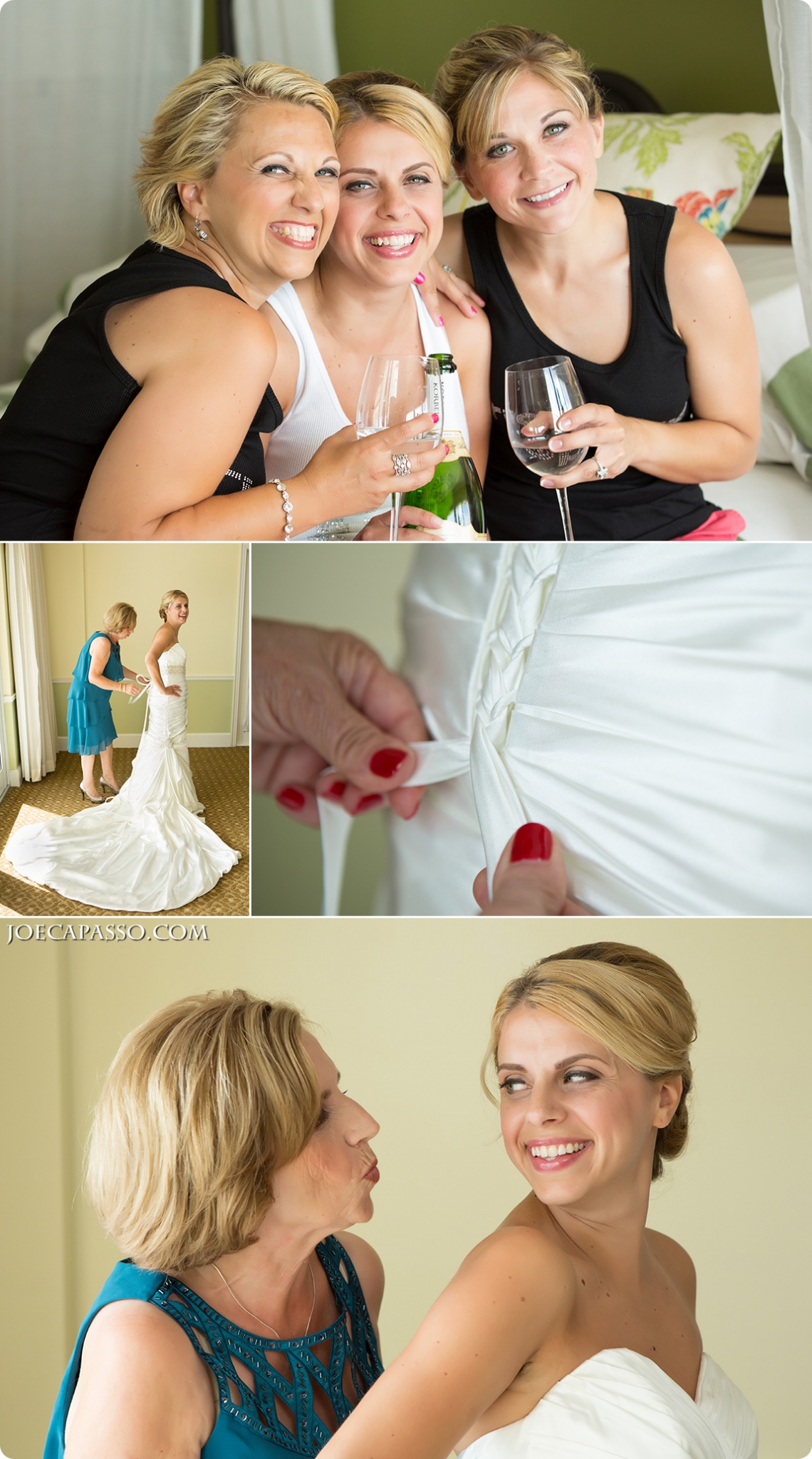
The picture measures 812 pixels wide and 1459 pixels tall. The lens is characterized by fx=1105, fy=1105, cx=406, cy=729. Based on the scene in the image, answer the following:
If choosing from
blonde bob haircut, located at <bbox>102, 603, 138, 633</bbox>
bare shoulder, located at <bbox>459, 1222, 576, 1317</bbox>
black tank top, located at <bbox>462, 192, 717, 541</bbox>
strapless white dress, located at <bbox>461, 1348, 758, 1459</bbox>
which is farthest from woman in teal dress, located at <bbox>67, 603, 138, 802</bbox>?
black tank top, located at <bbox>462, 192, 717, 541</bbox>

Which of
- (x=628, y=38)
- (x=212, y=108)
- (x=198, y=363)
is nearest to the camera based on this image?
(x=198, y=363)

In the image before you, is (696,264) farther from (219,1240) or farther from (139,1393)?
(139,1393)

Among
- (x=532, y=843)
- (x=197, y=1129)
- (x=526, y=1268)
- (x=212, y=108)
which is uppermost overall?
(x=212, y=108)

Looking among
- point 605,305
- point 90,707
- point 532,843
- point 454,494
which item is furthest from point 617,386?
point 90,707

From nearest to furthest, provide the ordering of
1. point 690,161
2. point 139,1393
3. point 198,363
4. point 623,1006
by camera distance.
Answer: point 139,1393
point 623,1006
point 198,363
point 690,161

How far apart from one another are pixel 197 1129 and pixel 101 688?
383mm

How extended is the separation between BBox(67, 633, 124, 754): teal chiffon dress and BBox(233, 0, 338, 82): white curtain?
1642 mm

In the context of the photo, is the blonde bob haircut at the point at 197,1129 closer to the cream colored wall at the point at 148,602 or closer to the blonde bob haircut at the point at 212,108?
the cream colored wall at the point at 148,602

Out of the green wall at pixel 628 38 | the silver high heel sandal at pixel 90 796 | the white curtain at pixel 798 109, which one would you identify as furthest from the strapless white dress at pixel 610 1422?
the green wall at pixel 628 38

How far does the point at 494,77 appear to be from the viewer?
135cm

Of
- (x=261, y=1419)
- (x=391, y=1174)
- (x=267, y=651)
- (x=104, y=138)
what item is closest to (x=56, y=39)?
(x=104, y=138)

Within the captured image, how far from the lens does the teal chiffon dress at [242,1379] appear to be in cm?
90

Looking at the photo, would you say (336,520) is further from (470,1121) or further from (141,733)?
(470,1121)

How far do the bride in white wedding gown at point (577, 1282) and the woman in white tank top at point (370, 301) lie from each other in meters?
0.55
